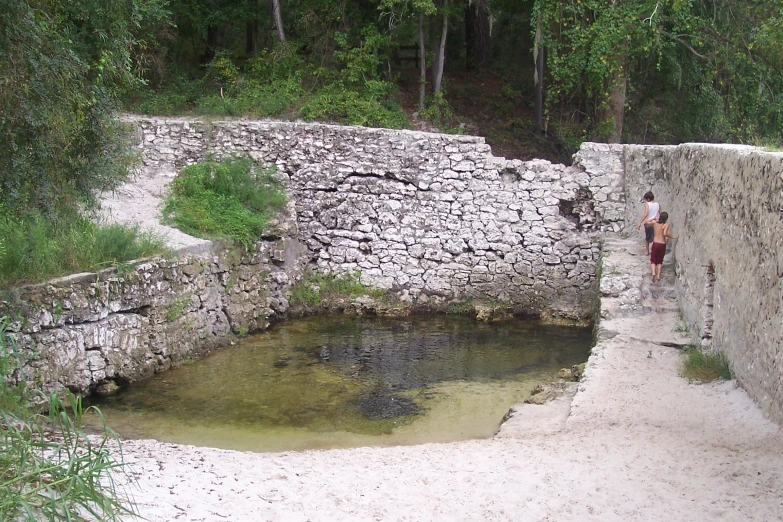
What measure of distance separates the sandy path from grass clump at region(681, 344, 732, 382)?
0.20 metres

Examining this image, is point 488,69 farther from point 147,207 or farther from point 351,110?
point 147,207

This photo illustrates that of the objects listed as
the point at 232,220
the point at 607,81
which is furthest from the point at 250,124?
the point at 607,81

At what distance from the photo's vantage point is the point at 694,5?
17.1 m

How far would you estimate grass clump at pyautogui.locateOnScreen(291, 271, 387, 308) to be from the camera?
14.8m

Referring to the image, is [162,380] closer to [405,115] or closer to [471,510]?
[471,510]

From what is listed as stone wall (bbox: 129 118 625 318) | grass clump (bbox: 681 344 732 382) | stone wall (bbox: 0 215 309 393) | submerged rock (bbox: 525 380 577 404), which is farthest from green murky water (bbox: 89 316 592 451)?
grass clump (bbox: 681 344 732 382)

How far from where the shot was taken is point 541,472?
6645mm

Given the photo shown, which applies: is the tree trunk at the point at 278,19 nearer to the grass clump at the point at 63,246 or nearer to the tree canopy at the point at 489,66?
the tree canopy at the point at 489,66

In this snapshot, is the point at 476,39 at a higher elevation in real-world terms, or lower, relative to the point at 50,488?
higher

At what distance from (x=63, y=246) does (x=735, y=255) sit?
26.1 ft

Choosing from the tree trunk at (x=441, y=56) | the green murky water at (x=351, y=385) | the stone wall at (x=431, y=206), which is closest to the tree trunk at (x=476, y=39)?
the tree trunk at (x=441, y=56)

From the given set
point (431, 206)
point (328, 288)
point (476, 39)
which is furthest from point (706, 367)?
point (476, 39)

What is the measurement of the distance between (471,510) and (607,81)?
1241 cm

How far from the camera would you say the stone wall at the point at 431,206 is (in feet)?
48.3
